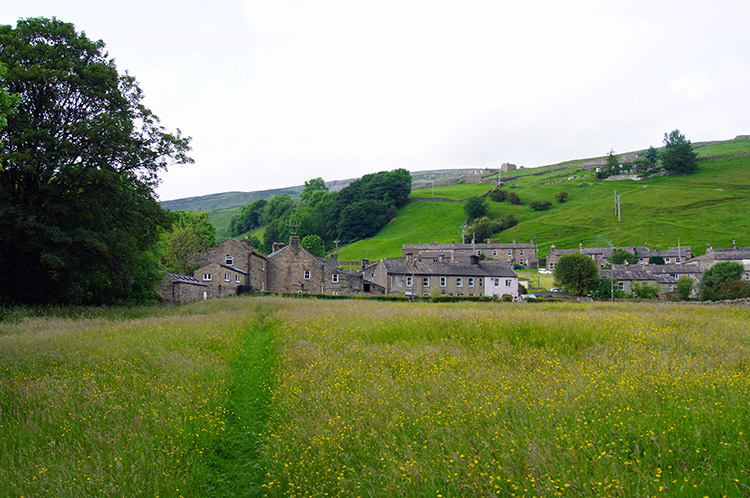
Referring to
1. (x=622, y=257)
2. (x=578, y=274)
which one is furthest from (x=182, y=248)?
(x=622, y=257)

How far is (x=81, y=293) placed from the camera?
2669 cm

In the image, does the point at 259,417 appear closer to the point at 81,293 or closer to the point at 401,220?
the point at 81,293

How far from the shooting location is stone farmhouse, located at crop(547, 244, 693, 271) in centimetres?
9544

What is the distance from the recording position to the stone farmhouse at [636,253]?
313 ft

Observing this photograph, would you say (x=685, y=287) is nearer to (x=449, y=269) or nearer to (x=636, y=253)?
(x=636, y=253)

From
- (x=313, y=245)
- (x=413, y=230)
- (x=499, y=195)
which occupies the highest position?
(x=499, y=195)

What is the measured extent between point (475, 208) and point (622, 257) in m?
52.3

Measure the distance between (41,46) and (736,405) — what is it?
28547mm

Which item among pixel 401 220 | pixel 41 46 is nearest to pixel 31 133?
pixel 41 46

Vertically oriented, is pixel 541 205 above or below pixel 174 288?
above

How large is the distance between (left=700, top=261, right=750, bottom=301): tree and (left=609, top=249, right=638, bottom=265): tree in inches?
794

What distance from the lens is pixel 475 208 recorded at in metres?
141

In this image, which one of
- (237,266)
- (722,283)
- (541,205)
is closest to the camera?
(237,266)

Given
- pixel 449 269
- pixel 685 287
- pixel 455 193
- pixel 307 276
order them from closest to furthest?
pixel 307 276 < pixel 685 287 < pixel 449 269 < pixel 455 193
